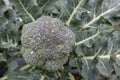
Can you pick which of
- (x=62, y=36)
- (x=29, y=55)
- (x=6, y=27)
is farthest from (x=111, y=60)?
(x=6, y=27)

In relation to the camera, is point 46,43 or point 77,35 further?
point 77,35

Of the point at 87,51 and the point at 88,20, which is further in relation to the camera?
the point at 88,20

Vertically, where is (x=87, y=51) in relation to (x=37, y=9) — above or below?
below

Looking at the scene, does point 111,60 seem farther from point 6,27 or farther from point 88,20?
point 6,27
